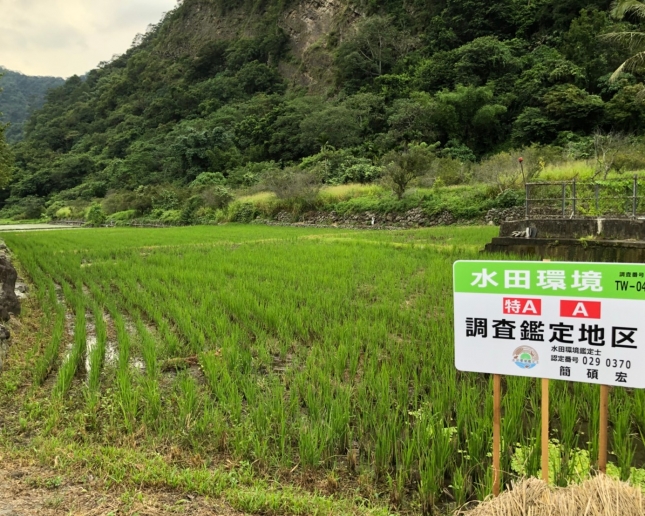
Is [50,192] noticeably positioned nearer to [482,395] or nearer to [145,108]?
[145,108]

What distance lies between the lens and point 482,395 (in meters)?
3.18

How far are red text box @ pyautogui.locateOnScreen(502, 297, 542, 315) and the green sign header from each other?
0.03 metres

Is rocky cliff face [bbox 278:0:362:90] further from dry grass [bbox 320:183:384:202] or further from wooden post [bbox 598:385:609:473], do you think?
wooden post [bbox 598:385:609:473]

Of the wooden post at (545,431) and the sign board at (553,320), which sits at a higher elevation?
the sign board at (553,320)

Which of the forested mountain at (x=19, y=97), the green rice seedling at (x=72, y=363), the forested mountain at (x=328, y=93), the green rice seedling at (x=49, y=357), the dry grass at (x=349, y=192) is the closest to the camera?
Answer: the green rice seedling at (x=72, y=363)

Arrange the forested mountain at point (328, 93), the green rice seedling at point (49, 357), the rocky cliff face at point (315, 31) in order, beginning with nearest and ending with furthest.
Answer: the green rice seedling at point (49, 357)
the forested mountain at point (328, 93)
the rocky cliff face at point (315, 31)

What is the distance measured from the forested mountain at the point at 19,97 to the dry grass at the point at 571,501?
88.3 meters

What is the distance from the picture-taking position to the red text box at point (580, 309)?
183 centimetres

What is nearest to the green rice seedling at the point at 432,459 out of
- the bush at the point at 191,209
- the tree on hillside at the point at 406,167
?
the tree on hillside at the point at 406,167

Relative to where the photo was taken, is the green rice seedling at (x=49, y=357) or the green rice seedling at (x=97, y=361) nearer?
the green rice seedling at (x=97, y=361)

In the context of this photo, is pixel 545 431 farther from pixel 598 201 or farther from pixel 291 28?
pixel 291 28

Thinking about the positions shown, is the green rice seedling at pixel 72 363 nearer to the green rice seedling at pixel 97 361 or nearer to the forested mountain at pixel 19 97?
the green rice seedling at pixel 97 361

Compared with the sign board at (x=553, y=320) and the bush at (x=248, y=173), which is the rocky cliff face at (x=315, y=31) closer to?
the bush at (x=248, y=173)

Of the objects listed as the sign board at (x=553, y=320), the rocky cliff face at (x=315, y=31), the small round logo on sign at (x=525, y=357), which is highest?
the rocky cliff face at (x=315, y=31)
